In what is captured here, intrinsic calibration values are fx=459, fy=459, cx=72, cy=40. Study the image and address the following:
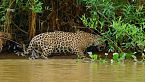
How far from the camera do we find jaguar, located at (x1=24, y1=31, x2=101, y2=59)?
8719mm

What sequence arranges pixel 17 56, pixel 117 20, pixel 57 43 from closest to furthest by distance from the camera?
pixel 117 20 → pixel 17 56 → pixel 57 43

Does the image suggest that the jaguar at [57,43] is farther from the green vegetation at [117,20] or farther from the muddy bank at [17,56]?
the green vegetation at [117,20]

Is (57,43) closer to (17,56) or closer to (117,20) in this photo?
(17,56)

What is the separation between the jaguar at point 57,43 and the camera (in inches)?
343

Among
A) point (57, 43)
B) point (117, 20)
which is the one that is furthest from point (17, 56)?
point (117, 20)

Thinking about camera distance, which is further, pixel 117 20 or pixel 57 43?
pixel 57 43

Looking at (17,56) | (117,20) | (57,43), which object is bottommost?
(17,56)

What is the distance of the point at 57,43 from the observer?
888 centimetres

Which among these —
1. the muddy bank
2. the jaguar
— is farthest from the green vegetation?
the muddy bank

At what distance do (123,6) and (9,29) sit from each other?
236cm

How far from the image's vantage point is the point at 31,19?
8.92 meters

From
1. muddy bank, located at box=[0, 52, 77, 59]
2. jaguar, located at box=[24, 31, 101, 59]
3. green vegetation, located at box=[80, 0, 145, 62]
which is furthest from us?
jaguar, located at box=[24, 31, 101, 59]

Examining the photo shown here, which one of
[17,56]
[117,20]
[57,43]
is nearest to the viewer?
[117,20]

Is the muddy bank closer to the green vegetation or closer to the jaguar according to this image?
the jaguar
